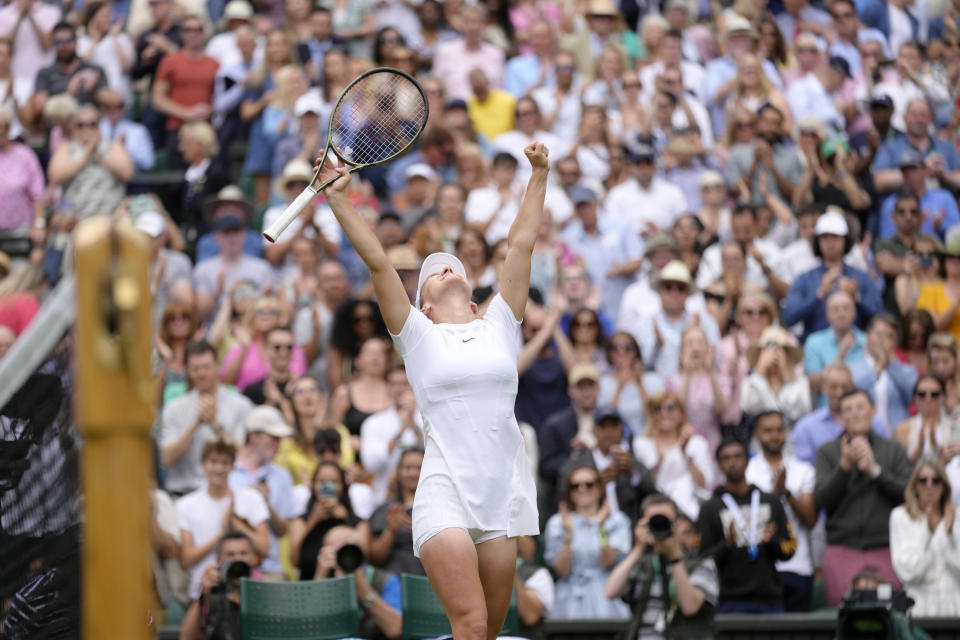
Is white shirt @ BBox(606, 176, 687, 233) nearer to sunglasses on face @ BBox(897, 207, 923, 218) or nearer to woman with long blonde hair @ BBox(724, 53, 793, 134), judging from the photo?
woman with long blonde hair @ BBox(724, 53, 793, 134)

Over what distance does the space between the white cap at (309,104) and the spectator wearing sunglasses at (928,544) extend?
20.3 feet

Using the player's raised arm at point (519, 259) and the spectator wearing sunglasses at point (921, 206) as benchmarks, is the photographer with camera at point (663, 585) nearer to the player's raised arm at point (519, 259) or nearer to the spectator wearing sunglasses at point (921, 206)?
the player's raised arm at point (519, 259)

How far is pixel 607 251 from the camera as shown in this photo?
1370 centimetres

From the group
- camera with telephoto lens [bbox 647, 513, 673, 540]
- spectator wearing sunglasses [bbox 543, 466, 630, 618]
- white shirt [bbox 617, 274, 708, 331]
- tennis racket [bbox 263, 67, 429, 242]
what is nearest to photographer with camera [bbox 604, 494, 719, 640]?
camera with telephoto lens [bbox 647, 513, 673, 540]

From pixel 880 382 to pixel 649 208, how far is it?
294 cm

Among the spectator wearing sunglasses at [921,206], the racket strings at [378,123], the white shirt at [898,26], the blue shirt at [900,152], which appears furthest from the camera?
the white shirt at [898,26]

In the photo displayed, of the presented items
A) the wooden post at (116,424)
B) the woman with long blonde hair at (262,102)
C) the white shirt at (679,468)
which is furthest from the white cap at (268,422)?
the wooden post at (116,424)

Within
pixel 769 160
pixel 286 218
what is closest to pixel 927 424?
pixel 769 160

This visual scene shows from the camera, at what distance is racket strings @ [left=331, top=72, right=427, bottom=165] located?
7.52 metres

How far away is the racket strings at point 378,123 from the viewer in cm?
752

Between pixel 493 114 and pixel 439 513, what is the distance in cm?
949

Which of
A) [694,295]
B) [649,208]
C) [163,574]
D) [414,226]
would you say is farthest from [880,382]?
[163,574]

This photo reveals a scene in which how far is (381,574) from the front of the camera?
10008mm

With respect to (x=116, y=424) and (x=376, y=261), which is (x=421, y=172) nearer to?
(x=376, y=261)
